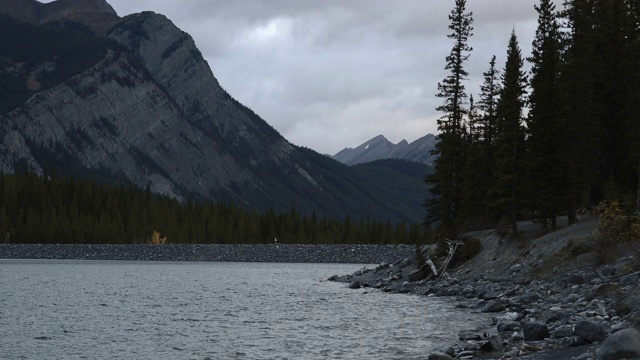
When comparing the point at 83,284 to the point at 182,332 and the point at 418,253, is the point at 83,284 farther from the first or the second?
the point at 182,332

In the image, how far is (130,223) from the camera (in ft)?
549

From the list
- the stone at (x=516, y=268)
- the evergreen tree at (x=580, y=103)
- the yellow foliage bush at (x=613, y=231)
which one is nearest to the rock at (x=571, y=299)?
the yellow foliage bush at (x=613, y=231)

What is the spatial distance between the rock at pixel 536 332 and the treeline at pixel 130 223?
12624 cm

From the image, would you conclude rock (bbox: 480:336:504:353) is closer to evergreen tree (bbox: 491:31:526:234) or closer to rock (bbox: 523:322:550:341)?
rock (bbox: 523:322:550:341)

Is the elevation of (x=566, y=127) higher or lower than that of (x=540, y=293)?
higher

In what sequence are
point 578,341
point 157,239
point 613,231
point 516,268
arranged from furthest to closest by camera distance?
point 157,239
point 516,268
point 613,231
point 578,341

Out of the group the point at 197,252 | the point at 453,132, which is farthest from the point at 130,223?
the point at 453,132

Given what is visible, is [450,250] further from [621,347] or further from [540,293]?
[621,347]

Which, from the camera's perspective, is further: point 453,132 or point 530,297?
point 453,132

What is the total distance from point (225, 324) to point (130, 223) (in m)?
140

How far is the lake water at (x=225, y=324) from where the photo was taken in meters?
25.5

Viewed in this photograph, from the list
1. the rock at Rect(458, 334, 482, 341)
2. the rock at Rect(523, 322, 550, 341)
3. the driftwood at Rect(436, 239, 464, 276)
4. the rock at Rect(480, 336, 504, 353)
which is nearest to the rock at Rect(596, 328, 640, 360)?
the rock at Rect(480, 336, 504, 353)

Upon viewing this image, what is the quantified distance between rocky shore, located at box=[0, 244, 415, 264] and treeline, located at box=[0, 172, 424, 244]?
12.1m

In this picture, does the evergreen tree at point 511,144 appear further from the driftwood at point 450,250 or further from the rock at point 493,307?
the rock at point 493,307
